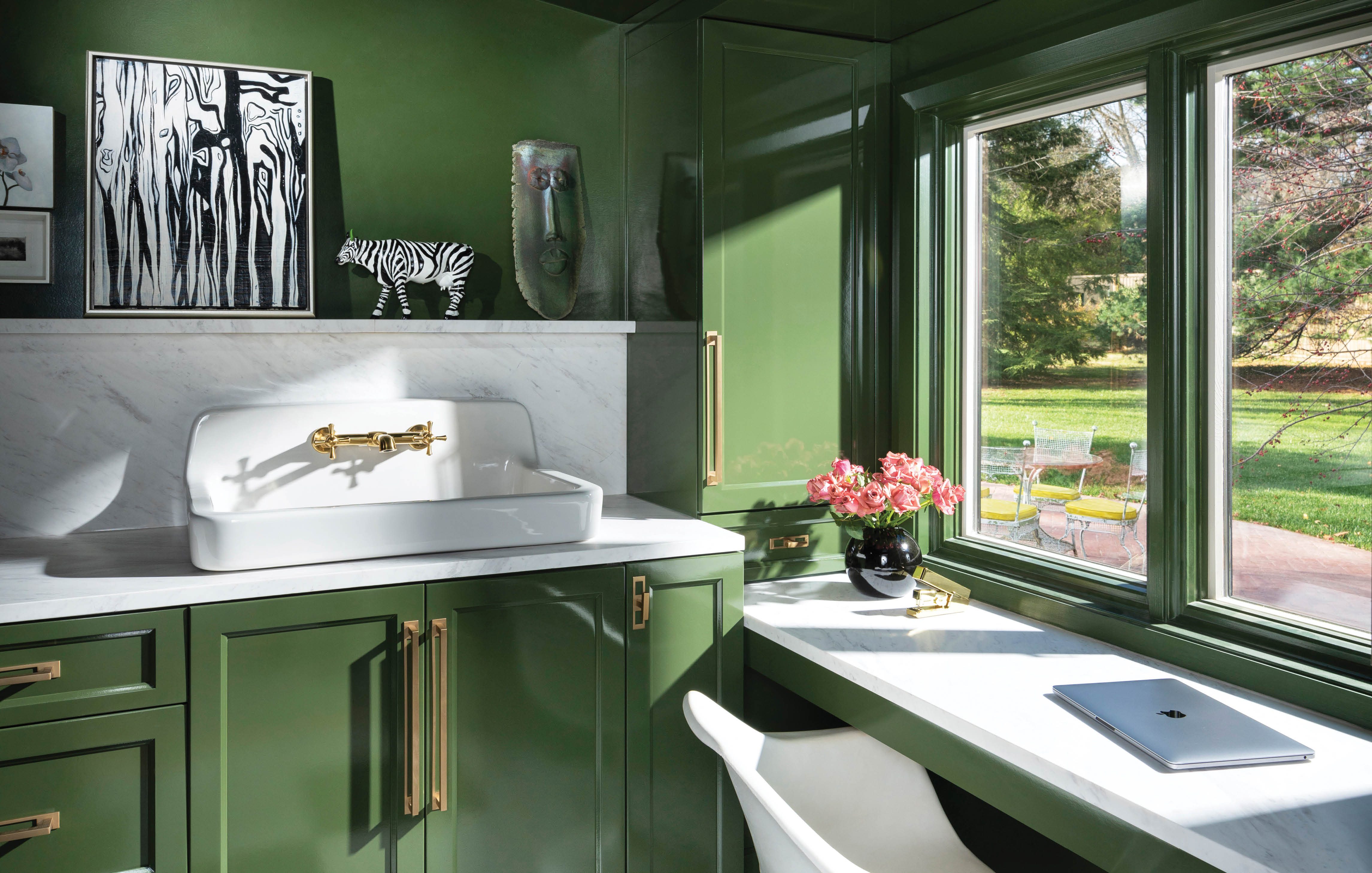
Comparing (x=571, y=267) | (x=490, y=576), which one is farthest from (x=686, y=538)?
(x=571, y=267)

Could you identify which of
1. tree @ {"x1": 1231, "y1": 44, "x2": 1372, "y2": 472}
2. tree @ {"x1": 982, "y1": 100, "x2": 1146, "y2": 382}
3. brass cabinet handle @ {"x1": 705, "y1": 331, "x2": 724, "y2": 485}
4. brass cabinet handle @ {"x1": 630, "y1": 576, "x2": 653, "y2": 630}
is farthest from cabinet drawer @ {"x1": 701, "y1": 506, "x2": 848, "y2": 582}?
tree @ {"x1": 1231, "y1": 44, "x2": 1372, "y2": 472}

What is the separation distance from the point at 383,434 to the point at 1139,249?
1782 mm

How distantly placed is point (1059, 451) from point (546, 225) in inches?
58.3

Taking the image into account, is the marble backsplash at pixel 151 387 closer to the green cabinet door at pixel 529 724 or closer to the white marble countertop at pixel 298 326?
the white marble countertop at pixel 298 326

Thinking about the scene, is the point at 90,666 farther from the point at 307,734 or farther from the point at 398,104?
the point at 398,104

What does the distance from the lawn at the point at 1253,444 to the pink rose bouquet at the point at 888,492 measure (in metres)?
0.26

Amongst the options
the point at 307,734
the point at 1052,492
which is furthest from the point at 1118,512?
the point at 307,734

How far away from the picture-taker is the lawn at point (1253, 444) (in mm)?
1597

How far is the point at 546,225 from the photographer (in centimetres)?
260

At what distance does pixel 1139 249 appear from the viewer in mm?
1942

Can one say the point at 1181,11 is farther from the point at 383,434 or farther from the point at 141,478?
the point at 141,478

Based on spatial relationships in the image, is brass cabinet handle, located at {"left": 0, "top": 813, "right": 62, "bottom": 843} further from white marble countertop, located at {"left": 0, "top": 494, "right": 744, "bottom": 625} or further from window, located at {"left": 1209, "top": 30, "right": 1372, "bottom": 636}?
window, located at {"left": 1209, "top": 30, "right": 1372, "bottom": 636}

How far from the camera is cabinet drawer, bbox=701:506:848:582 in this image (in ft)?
7.90

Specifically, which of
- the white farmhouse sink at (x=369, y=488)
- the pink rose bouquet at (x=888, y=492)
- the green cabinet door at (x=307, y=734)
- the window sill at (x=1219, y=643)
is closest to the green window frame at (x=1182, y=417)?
the window sill at (x=1219, y=643)
